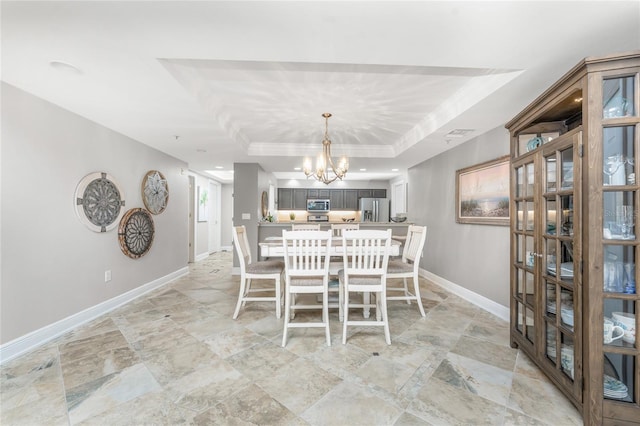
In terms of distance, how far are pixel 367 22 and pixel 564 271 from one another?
73.3 inches

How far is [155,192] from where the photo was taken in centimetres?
396

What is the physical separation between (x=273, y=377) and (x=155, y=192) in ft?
11.1

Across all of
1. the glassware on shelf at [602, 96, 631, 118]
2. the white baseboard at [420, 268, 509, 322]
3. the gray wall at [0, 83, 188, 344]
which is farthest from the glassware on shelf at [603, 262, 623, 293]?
the gray wall at [0, 83, 188, 344]

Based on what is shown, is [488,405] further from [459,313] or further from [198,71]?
[198,71]

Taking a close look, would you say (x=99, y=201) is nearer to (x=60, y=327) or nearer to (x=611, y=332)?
(x=60, y=327)

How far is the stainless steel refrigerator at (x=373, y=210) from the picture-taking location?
7.91 meters

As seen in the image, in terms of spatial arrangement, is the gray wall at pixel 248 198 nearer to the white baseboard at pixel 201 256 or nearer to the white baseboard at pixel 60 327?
the white baseboard at pixel 60 327

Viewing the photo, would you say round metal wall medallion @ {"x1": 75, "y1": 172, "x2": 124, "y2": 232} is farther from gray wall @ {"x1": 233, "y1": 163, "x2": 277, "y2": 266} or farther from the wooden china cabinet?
the wooden china cabinet

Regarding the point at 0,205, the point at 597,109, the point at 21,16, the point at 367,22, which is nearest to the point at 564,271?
the point at 597,109

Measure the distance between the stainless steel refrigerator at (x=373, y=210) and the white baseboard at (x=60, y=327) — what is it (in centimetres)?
575

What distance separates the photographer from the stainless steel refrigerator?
791 cm

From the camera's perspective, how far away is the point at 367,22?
1.36 m

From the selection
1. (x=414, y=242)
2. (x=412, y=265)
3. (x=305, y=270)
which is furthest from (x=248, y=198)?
(x=412, y=265)

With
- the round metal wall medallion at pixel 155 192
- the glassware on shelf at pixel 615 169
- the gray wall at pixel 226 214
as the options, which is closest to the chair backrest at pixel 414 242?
the glassware on shelf at pixel 615 169
